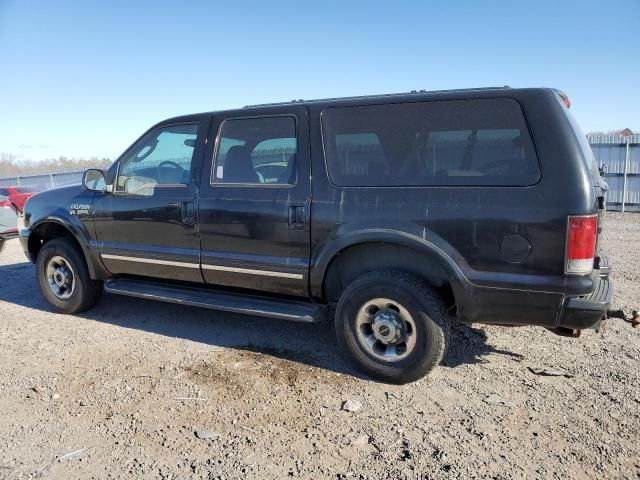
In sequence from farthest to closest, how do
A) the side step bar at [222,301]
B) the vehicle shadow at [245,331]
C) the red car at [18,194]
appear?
the red car at [18,194] → the vehicle shadow at [245,331] → the side step bar at [222,301]

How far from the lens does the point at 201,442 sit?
111 inches

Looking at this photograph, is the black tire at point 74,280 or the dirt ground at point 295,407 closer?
the dirt ground at point 295,407

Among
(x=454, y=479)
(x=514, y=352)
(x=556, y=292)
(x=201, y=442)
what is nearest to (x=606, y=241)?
(x=514, y=352)

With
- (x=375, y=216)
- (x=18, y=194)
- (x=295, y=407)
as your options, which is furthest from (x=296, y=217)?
(x=18, y=194)

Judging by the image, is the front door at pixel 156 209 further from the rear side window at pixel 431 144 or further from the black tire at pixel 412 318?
the black tire at pixel 412 318

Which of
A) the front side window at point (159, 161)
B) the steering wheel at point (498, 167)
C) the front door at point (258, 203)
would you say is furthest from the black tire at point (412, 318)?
the front side window at point (159, 161)

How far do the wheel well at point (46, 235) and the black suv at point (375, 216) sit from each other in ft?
1.92

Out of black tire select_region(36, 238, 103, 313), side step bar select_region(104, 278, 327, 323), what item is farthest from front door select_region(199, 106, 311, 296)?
black tire select_region(36, 238, 103, 313)

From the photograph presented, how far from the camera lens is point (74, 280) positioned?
5078mm

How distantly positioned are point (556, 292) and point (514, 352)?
1.18 meters

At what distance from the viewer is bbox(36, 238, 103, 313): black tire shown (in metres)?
5.04

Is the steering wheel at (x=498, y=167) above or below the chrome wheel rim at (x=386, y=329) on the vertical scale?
above

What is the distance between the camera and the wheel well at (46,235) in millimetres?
5191

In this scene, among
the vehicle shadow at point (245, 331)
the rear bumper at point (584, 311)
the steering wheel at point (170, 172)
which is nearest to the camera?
the rear bumper at point (584, 311)
